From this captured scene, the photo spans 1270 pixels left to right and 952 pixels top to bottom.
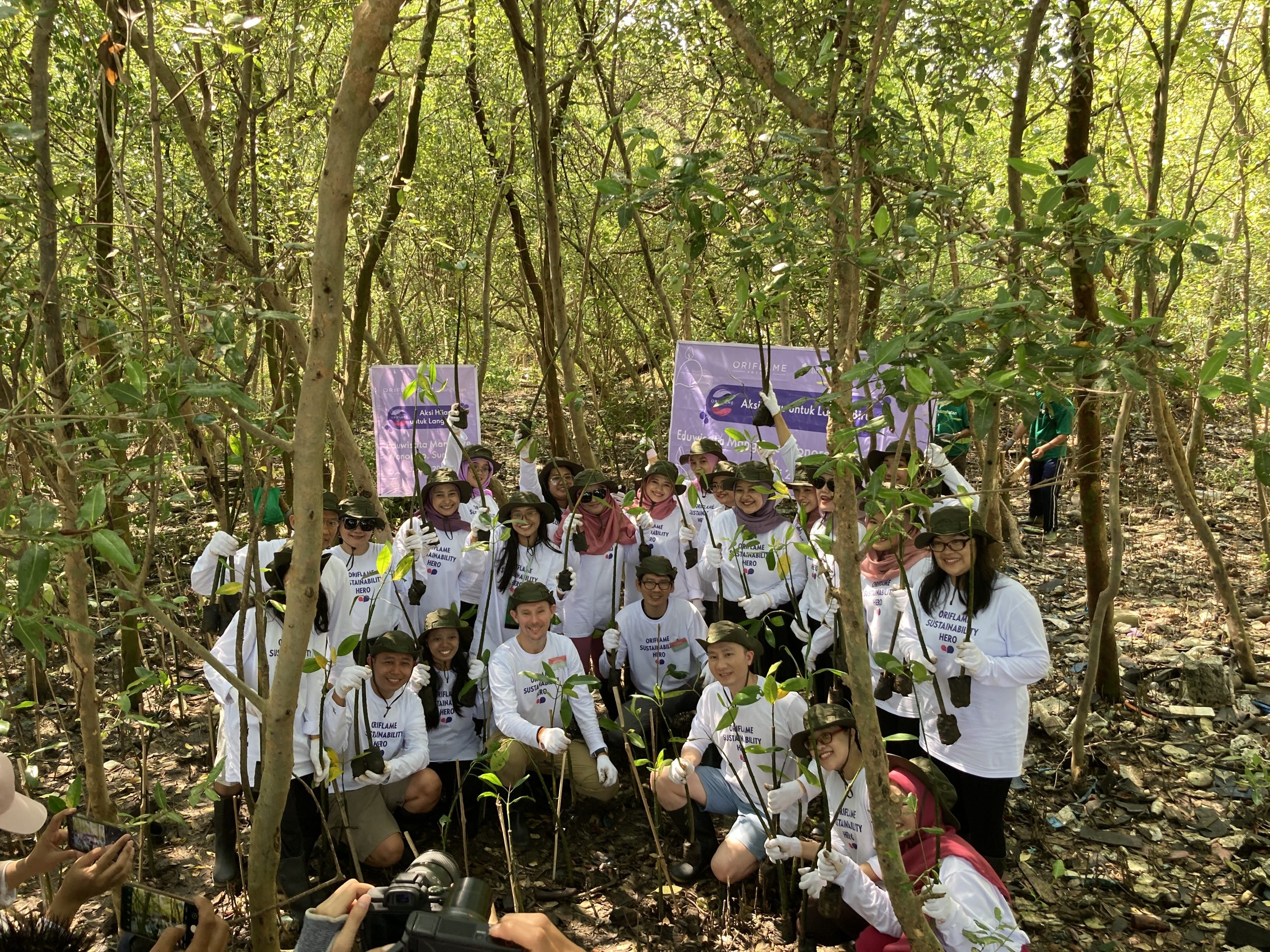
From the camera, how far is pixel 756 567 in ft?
17.0

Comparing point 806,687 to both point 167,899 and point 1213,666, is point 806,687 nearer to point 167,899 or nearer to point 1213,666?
point 167,899

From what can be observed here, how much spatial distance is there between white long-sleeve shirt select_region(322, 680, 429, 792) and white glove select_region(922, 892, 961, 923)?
2.29m

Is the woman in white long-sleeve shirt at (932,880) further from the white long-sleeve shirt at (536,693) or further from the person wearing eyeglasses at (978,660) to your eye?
the white long-sleeve shirt at (536,693)

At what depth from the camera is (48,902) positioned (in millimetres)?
3457

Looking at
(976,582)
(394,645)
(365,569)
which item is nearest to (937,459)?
(976,582)

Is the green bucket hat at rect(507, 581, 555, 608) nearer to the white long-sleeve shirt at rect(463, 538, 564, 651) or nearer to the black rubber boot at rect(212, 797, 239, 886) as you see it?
the white long-sleeve shirt at rect(463, 538, 564, 651)

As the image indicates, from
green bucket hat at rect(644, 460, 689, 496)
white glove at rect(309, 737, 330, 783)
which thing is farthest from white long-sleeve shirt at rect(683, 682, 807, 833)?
green bucket hat at rect(644, 460, 689, 496)

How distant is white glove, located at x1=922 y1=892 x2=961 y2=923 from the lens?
2852mm

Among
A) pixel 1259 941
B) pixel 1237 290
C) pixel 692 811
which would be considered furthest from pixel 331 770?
pixel 1237 290

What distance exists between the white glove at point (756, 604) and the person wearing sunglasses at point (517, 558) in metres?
1.04

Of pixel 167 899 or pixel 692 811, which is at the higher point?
pixel 167 899

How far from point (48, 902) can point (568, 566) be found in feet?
9.03

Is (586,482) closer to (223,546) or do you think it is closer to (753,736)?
(753,736)

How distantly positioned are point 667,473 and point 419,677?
Result: 1975mm
